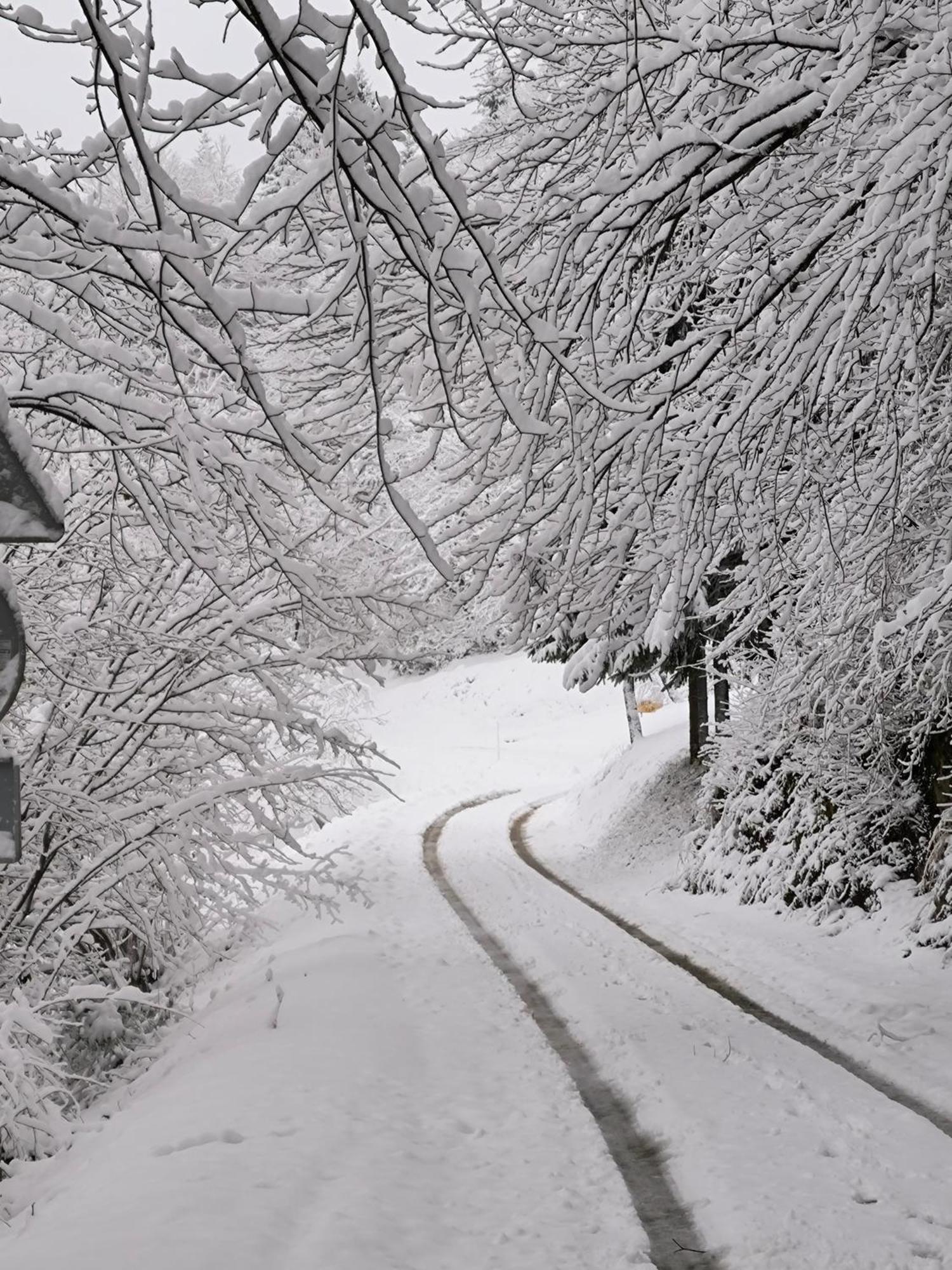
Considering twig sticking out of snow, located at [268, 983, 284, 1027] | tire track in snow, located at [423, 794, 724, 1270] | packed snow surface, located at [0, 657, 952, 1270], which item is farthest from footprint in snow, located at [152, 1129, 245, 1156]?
twig sticking out of snow, located at [268, 983, 284, 1027]

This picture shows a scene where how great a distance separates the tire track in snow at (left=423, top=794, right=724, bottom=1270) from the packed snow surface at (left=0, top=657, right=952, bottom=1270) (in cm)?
7

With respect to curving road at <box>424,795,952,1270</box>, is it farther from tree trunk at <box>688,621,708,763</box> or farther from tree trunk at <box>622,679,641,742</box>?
tree trunk at <box>622,679,641,742</box>

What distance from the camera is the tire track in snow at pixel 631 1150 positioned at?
14.6ft

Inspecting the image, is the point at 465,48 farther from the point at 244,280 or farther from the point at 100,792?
the point at 100,792

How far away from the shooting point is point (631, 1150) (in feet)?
18.4

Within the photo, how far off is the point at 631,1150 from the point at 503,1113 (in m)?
0.93

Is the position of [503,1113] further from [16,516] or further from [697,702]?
[697,702]

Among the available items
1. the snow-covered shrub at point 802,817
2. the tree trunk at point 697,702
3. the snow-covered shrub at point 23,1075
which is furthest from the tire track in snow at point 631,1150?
the tree trunk at point 697,702

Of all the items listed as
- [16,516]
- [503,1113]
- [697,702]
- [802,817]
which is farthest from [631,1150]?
[697,702]

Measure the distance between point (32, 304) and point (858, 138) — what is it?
14.9 feet

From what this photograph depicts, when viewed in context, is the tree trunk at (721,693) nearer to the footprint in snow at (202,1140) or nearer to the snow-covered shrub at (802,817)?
the snow-covered shrub at (802,817)

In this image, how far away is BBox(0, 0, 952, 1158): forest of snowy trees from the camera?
388 cm

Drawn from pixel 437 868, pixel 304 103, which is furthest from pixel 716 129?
pixel 437 868

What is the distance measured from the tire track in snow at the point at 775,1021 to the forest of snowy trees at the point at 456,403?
76.1 inches
